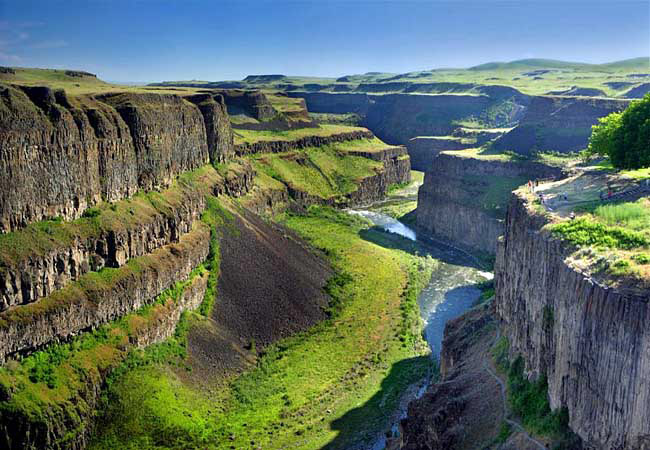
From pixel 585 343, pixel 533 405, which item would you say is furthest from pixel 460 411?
pixel 585 343

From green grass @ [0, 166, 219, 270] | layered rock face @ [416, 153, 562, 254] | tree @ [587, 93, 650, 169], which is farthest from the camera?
layered rock face @ [416, 153, 562, 254]

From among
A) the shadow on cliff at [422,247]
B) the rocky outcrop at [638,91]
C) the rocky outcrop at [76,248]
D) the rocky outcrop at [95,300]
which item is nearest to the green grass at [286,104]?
the shadow on cliff at [422,247]

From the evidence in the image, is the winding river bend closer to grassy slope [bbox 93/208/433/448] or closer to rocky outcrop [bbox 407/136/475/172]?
grassy slope [bbox 93/208/433/448]

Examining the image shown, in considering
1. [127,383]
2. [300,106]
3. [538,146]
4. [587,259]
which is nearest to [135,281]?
[127,383]

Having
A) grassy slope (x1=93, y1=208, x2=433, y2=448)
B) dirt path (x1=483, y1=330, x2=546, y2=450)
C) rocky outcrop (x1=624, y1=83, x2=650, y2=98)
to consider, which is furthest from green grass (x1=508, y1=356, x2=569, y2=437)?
rocky outcrop (x1=624, y1=83, x2=650, y2=98)

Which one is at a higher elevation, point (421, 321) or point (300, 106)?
point (300, 106)

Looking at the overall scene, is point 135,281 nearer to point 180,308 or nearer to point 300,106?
point 180,308
